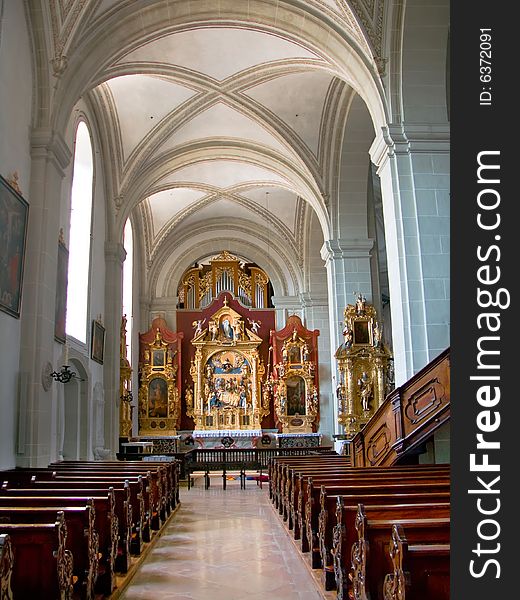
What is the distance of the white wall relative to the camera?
28.5ft

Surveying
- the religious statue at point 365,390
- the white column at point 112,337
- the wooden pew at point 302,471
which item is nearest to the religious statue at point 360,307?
the religious statue at point 365,390

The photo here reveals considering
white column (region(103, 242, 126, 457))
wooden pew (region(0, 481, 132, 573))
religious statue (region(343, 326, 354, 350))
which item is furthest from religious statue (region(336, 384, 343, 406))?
wooden pew (region(0, 481, 132, 573))

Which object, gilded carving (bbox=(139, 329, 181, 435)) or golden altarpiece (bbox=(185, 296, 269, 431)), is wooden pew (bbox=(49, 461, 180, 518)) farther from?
golden altarpiece (bbox=(185, 296, 269, 431))

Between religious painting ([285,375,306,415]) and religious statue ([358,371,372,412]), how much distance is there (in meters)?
5.84

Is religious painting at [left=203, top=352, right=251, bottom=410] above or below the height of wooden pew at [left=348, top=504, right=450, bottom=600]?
above

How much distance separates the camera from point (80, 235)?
1398cm

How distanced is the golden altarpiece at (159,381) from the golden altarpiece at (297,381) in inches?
143

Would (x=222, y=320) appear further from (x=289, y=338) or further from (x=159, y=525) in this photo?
(x=159, y=525)

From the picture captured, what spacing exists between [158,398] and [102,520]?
17382mm

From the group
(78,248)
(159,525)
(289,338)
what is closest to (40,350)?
(159,525)

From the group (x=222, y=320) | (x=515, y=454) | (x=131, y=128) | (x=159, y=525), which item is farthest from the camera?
(x=222, y=320)

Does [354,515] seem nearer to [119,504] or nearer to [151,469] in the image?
[119,504]

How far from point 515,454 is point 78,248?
Answer: 12.9m

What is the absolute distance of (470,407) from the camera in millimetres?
2127
